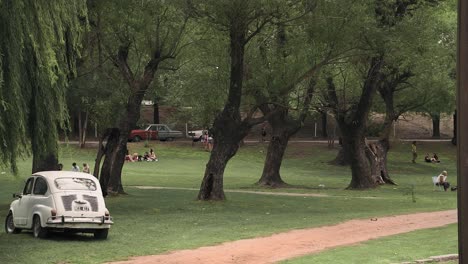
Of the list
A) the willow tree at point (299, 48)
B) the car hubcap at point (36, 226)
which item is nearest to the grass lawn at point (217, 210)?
the car hubcap at point (36, 226)

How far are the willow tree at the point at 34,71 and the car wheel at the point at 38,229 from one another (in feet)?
8.09

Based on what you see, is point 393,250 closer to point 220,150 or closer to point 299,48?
point 220,150

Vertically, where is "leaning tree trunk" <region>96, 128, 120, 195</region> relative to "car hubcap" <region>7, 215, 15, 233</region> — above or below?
above

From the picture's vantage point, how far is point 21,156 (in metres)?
13.7

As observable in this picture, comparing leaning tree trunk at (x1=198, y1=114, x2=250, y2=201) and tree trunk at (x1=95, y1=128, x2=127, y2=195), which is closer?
leaning tree trunk at (x1=198, y1=114, x2=250, y2=201)

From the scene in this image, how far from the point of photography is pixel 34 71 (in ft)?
43.1

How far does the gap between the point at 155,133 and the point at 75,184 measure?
2021 inches

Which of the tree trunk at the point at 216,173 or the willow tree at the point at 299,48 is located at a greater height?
the willow tree at the point at 299,48

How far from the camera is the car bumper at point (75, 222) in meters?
15.7

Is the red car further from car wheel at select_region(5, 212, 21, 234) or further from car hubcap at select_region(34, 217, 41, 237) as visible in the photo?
car hubcap at select_region(34, 217, 41, 237)

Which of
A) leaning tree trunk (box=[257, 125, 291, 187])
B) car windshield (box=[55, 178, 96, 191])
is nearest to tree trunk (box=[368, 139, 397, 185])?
leaning tree trunk (box=[257, 125, 291, 187])

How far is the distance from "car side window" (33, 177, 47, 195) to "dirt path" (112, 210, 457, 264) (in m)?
3.66

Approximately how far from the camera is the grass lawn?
15.0m

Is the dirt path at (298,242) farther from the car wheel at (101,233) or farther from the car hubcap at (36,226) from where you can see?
the car hubcap at (36,226)
